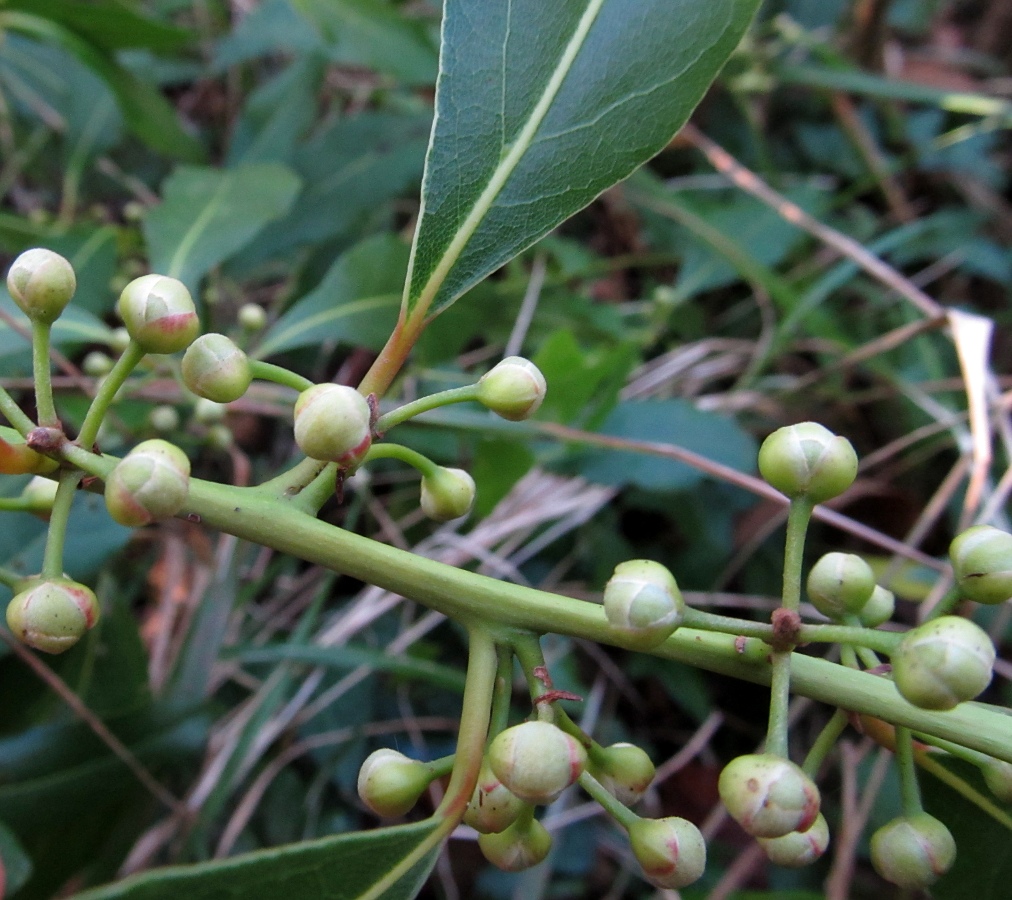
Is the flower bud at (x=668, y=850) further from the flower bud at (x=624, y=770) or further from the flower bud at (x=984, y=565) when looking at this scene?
the flower bud at (x=984, y=565)

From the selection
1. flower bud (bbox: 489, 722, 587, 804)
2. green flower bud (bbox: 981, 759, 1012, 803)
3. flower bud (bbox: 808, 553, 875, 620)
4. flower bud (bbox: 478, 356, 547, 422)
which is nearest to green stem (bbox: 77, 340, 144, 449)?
flower bud (bbox: 478, 356, 547, 422)

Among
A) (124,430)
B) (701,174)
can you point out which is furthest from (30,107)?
(701,174)

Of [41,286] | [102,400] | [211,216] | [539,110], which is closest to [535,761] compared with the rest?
[102,400]

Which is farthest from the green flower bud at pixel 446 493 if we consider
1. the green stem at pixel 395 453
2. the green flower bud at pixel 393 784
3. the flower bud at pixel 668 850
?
the flower bud at pixel 668 850

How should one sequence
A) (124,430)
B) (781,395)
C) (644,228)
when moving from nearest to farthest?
(124,430), (781,395), (644,228)

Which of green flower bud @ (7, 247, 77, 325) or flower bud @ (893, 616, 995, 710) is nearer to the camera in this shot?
flower bud @ (893, 616, 995, 710)

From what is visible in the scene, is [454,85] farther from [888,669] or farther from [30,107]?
[30,107]

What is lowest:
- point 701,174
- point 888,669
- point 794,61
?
point 888,669

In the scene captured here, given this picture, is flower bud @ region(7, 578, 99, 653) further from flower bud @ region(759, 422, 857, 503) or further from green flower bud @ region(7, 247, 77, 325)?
flower bud @ region(759, 422, 857, 503)
